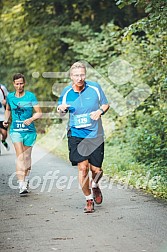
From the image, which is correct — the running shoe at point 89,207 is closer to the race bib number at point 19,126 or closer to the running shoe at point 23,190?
the running shoe at point 23,190

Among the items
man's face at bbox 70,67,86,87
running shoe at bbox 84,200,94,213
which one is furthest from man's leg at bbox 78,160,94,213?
man's face at bbox 70,67,86,87

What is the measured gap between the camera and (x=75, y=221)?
8.58 meters

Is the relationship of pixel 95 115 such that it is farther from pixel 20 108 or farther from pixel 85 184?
pixel 20 108

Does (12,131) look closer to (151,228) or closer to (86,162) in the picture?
(86,162)

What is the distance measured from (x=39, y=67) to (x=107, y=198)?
18.0 metres

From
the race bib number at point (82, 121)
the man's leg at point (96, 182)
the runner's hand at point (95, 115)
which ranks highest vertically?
the runner's hand at point (95, 115)

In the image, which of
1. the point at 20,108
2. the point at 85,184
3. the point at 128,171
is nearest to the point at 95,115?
the point at 85,184

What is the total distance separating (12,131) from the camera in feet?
36.6

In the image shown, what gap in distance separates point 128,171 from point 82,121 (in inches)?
180

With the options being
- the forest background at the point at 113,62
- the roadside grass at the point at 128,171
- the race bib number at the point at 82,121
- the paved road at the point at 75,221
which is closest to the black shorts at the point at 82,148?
the race bib number at the point at 82,121

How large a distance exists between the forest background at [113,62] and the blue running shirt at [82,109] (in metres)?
2.00

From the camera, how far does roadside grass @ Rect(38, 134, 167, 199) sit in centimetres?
1136

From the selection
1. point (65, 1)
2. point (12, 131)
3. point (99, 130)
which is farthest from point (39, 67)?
point (99, 130)

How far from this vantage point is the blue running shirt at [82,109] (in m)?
9.23
